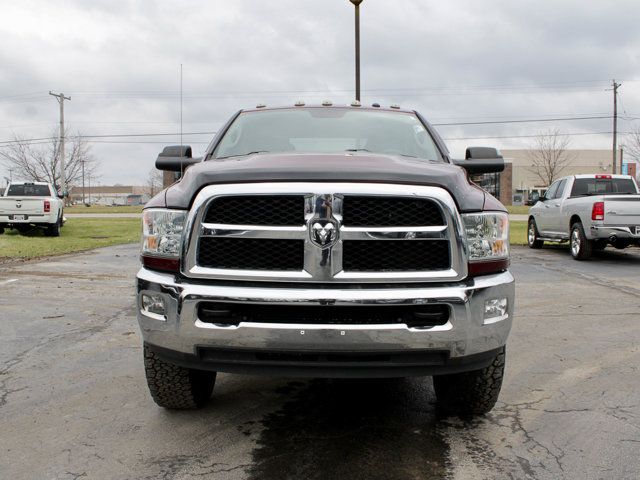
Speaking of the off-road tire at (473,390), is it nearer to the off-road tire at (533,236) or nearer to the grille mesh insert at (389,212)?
the grille mesh insert at (389,212)

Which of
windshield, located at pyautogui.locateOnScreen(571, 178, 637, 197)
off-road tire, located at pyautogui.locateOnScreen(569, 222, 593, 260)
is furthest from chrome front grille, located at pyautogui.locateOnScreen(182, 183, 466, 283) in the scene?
windshield, located at pyautogui.locateOnScreen(571, 178, 637, 197)

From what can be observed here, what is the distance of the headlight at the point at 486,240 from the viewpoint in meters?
2.89

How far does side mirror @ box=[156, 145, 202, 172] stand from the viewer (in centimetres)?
426

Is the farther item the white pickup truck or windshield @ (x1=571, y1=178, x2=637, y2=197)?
the white pickup truck

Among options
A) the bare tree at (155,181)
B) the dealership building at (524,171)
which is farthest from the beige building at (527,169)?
the bare tree at (155,181)

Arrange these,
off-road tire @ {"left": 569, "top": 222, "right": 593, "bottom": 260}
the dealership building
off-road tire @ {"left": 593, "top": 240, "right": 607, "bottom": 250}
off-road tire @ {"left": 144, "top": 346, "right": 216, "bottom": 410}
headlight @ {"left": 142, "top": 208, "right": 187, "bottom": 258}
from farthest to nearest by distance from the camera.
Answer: the dealership building → off-road tire @ {"left": 593, "top": 240, "right": 607, "bottom": 250} → off-road tire @ {"left": 569, "top": 222, "right": 593, "bottom": 260} → off-road tire @ {"left": 144, "top": 346, "right": 216, "bottom": 410} → headlight @ {"left": 142, "top": 208, "right": 187, "bottom": 258}

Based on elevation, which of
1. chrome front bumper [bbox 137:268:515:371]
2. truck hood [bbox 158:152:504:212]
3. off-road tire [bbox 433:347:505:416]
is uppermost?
truck hood [bbox 158:152:504:212]

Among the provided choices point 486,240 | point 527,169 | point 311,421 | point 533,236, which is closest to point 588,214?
point 533,236

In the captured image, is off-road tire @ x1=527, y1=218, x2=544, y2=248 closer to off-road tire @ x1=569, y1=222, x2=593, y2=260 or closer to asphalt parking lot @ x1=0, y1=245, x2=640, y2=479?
off-road tire @ x1=569, y1=222, x2=593, y2=260

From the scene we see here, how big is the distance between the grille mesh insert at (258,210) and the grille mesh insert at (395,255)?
289 mm

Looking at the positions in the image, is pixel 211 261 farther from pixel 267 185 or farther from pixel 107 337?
pixel 107 337

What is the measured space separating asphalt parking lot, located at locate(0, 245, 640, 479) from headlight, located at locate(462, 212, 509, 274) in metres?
0.94

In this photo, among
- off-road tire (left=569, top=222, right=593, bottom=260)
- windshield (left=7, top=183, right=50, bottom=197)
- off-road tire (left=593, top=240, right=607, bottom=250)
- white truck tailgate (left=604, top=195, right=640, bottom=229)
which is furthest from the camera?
windshield (left=7, top=183, right=50, bottom=197)

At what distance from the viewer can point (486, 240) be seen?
2.94m
